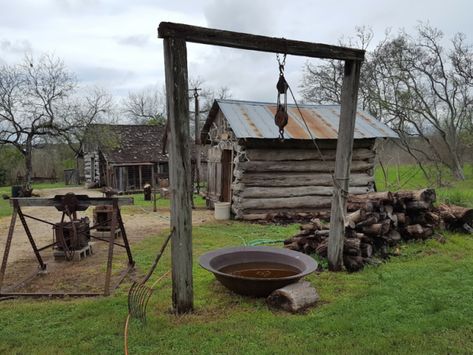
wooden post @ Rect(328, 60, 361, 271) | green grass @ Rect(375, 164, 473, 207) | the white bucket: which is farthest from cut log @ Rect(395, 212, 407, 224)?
the white bucket

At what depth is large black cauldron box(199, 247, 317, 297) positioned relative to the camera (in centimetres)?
466

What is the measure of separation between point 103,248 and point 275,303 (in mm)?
4856

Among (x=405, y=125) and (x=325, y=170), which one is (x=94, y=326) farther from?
(x=405, y=125)

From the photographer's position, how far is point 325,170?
37.4 ft

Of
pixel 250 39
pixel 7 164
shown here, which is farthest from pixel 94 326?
pixel 7 164

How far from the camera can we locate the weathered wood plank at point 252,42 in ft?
13.1

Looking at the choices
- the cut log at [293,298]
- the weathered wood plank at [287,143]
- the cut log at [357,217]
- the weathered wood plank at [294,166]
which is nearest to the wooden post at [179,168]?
the cut log at [293,298]

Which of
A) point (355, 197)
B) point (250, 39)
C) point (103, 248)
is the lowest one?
point (103, 248)

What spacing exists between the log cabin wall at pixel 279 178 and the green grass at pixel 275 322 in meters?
5.39

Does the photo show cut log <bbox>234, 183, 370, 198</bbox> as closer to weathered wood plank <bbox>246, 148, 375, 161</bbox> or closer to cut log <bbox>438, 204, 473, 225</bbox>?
weathered wood plank <bbox>246, 148, 375, 161</bbox>

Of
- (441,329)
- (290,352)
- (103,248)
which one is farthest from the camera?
(103,248)

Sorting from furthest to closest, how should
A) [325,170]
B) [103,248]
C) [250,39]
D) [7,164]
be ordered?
1. [7,164]
2. [325,170]
3. [103,248]
4. [250,39]

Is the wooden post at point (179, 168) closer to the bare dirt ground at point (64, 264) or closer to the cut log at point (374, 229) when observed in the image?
the bare dirt ground at point (64, 264)

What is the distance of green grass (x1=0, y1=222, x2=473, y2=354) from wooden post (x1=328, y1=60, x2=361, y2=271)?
0.46 metres
